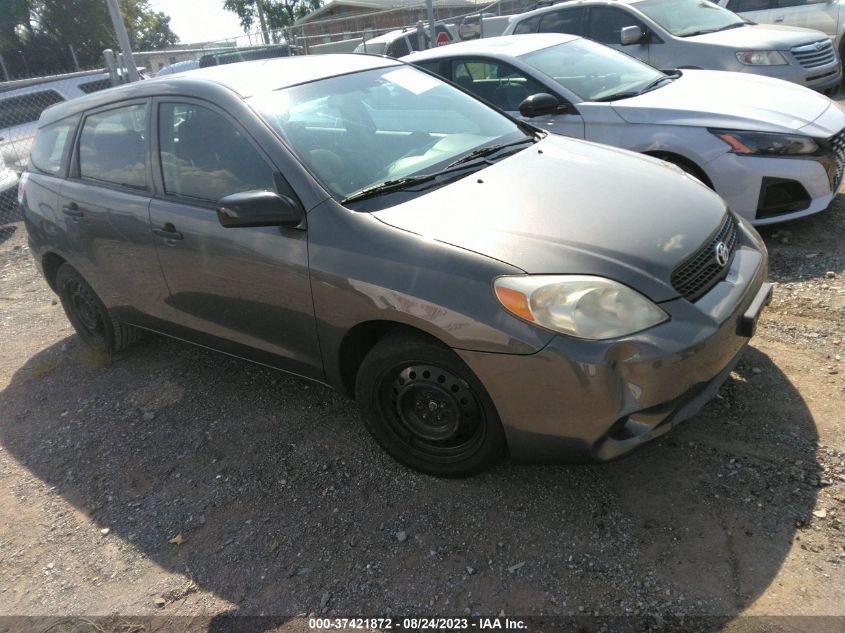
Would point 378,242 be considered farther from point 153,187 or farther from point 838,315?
point 838,315

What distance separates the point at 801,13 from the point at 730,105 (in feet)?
23.2

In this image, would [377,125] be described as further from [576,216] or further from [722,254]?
[722,254]

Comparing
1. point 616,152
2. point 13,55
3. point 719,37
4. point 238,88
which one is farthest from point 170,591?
point 13,55

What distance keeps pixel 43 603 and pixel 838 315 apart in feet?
13.8

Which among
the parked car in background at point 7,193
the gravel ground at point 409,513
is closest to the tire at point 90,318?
the gravel ground at point 409,513

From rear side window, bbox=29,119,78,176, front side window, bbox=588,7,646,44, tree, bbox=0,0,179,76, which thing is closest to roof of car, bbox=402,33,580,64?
front side window, bbox=588,7,646,44

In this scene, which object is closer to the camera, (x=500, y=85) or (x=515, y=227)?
(x=515, y=227)

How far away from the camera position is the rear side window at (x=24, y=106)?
9297 mm

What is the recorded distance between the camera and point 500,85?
568 cm

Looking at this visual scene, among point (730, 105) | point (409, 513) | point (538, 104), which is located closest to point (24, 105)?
point (538, 104)

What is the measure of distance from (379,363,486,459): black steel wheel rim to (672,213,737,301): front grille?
2.95 ft

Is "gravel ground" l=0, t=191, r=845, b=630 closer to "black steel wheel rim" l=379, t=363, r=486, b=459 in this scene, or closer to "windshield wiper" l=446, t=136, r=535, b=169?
"black steel wheel rim" l=379, t=363, r=486, b=459

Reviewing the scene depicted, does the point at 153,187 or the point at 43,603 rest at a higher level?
the point at 153,187

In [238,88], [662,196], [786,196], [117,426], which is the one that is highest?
[238,88]
